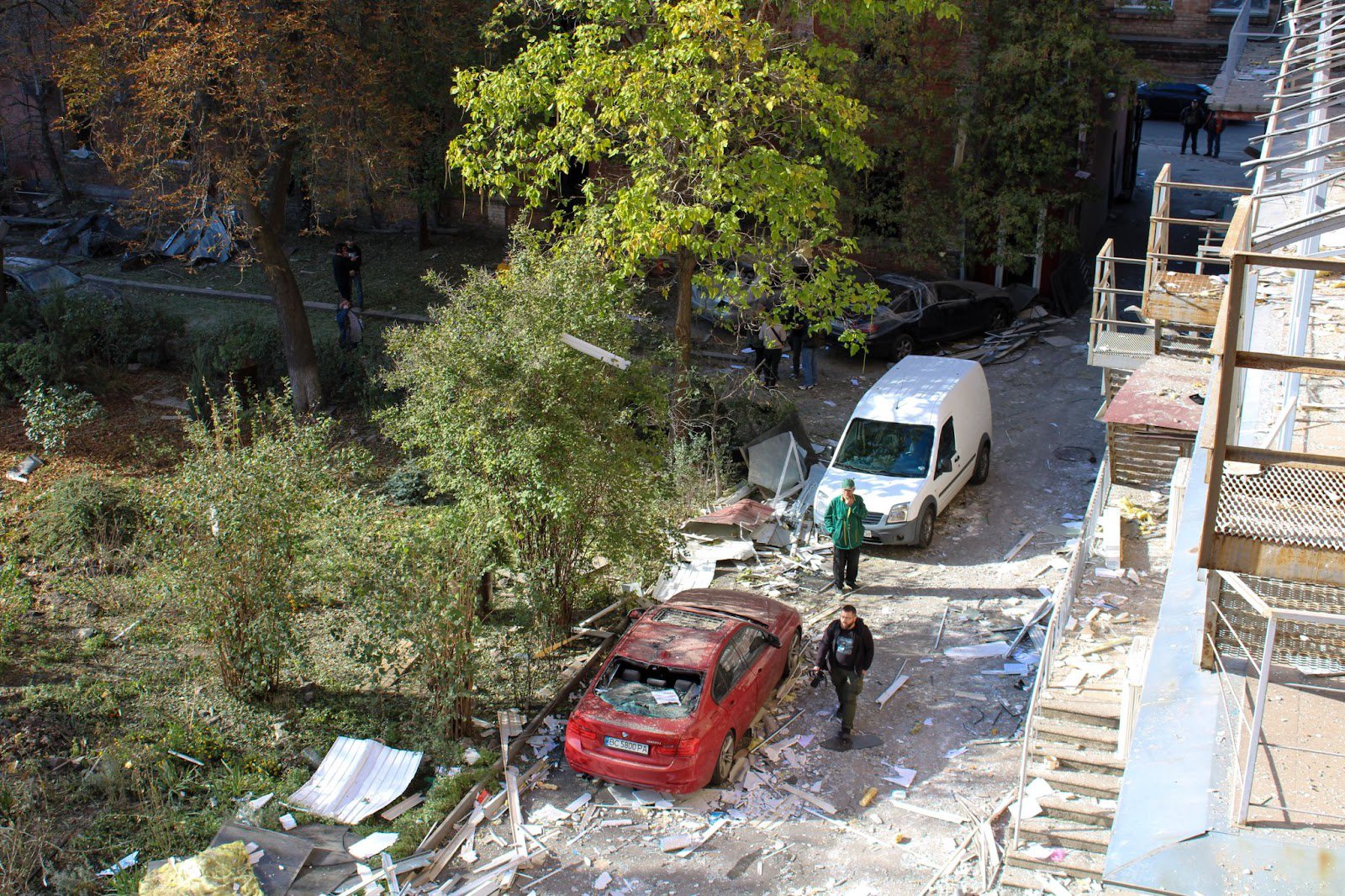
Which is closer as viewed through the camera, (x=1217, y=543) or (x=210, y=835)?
(x=1217, y=543)

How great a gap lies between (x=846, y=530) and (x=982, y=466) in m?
4.50

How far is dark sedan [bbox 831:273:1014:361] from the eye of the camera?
21484mm

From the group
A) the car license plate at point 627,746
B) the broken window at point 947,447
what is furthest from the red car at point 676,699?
the broken window at point 947,447

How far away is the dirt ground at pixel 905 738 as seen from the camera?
29.5 ft

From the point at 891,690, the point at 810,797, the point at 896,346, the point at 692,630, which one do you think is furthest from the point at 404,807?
the point at 896,346

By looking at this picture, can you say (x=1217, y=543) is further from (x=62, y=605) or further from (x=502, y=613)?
(x=62, y=605)

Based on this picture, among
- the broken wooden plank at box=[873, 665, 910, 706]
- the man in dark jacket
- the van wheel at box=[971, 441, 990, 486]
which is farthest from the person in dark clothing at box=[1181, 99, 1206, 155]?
the man in dark jacket

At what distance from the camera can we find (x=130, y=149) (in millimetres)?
16359

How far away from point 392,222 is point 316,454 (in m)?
19.6

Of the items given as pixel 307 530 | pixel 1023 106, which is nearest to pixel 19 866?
pixel 307 530

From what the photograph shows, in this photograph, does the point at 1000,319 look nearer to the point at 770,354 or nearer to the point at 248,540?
the point at 770,354

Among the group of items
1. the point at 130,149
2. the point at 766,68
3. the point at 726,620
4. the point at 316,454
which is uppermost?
the point at 766,68

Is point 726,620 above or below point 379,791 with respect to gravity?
above

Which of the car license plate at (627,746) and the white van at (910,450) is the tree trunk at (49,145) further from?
the car license plate at (627,746)
